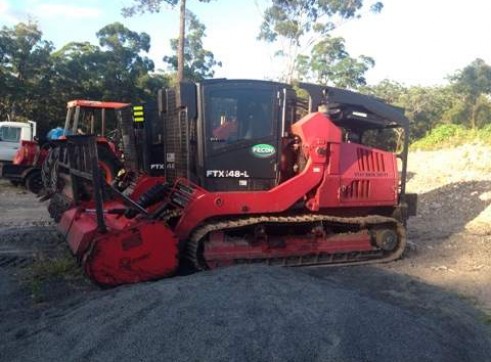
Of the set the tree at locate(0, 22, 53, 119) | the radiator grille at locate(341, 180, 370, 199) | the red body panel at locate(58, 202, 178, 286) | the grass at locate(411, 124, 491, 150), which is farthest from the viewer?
the tree at locate(0, 22, 53, 119)

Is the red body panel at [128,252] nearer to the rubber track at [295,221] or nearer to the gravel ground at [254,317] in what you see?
the gravel ground at [254,317]

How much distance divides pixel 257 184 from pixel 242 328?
3.70m

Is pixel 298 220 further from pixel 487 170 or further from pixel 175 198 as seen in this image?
pixel 487 170

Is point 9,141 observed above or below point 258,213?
above

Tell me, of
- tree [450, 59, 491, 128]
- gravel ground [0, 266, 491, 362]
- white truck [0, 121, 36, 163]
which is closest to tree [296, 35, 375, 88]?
tree [450, 59, 491, 128]

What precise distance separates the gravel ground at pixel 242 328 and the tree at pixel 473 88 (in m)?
34.2

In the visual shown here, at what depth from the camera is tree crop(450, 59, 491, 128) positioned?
121 ft

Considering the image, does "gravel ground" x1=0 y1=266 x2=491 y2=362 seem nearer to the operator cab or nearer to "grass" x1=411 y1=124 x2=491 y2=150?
the operator cab

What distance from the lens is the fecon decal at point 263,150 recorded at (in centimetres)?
768

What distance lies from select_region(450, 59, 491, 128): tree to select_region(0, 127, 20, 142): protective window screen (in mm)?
27000

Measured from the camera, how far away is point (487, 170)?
56.5 feet

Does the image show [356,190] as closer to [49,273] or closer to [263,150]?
[263,150]

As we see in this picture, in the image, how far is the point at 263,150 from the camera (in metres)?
7.71

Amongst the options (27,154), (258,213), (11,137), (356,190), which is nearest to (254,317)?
(258,213)
